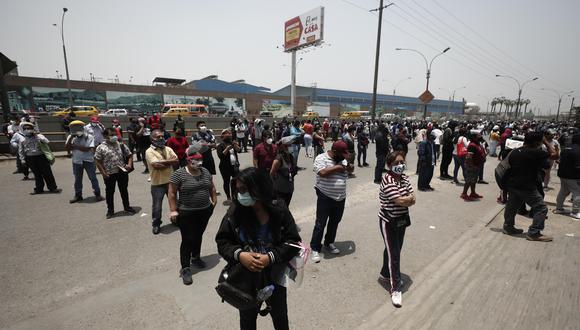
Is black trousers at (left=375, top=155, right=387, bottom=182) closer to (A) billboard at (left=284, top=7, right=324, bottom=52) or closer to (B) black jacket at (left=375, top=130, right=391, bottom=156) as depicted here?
(B) black jacket at (left=375, top=130, right=391, bottom=156)

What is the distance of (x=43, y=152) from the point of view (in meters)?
6.93

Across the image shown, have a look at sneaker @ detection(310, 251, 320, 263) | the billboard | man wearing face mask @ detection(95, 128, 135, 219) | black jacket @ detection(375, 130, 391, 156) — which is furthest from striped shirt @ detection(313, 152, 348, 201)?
the billboard

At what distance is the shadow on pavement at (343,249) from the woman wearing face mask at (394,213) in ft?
3.40

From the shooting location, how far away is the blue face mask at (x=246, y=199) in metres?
1.79

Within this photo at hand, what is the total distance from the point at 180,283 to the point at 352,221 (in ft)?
11.0

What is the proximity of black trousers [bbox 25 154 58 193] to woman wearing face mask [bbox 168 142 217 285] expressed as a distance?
579cm

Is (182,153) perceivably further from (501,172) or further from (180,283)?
(501,172)

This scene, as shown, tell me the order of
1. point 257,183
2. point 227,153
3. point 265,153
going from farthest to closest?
point 227,153 → point 265,153 → point 257,183

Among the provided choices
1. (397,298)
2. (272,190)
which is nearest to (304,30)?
(397,298)

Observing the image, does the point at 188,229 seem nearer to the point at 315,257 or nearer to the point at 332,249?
the point at 315,257

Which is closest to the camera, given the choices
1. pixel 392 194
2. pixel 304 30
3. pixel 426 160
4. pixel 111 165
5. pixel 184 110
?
pixel 392 194

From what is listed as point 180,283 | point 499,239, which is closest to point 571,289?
point 499,239

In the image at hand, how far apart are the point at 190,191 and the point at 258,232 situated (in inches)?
76.9

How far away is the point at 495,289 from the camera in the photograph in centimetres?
338
